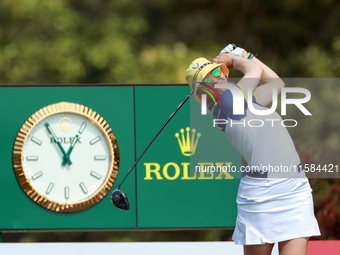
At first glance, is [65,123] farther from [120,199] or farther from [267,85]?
[267,85]

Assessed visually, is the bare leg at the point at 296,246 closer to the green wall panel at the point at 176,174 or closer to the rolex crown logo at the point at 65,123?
the green wall panel at the point at 176,174

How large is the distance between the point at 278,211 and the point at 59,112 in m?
2.08

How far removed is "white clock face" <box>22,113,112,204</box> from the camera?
3439mm

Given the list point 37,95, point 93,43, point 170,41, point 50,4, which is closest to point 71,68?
point 93,43

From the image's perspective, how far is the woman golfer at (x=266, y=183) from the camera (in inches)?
78.1

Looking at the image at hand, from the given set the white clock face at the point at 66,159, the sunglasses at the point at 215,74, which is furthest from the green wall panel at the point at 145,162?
the sunglasses at the point at 215,74

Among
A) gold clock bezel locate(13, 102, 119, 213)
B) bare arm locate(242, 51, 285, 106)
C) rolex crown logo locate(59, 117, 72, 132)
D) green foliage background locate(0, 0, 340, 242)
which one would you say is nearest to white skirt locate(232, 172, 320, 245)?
bare arm locate(242, 51, 285, 106)

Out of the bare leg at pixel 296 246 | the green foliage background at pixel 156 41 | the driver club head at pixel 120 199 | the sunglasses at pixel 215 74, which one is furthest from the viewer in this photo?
the green foliage background at pixel 156 41

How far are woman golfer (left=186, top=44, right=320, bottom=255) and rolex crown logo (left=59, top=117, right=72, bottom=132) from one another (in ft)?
5.32

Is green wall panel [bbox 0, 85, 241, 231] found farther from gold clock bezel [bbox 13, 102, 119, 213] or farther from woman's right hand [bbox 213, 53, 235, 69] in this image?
woman's right hand [bbox 213, 53, 235, 69]

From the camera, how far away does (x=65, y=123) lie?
11.3ft

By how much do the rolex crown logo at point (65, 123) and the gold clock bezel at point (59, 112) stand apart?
7cm

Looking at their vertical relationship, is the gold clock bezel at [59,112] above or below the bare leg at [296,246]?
above

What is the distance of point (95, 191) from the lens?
135 inches
